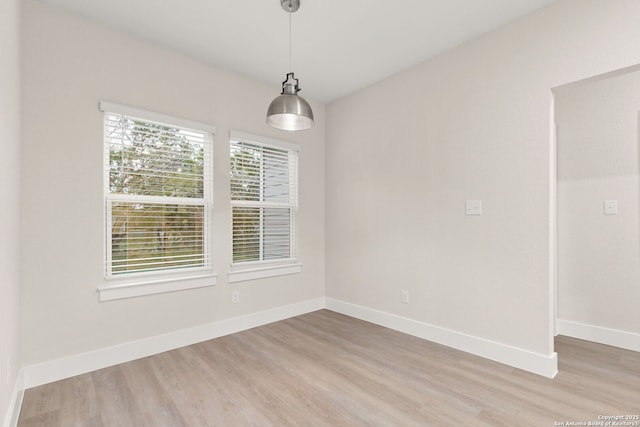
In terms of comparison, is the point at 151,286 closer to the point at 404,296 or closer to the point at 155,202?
the point at 155,202

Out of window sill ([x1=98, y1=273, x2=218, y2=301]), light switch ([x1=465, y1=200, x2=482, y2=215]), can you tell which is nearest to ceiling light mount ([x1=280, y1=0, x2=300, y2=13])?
light switch ([x1=465, y1=200, x2=482, y2=215])

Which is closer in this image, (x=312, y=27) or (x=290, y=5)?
(x=290, y=5)

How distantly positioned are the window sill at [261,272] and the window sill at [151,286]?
23 centimetres

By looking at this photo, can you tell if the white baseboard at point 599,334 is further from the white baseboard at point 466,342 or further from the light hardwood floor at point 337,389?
the white baseboard at point 466,342

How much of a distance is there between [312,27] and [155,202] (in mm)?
2060

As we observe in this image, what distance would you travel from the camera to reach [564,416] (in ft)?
6.20

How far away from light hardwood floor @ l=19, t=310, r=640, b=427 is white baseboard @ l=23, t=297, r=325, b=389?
0.26 ft

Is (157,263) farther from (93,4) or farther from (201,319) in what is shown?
(93,4)

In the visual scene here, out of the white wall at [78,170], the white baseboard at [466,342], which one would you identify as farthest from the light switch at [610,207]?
the white wall at [78,170]

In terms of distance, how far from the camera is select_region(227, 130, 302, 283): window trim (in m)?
3.42

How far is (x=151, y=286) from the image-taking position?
111 inches

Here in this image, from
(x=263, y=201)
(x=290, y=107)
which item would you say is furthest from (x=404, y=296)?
(x=290, y=107)

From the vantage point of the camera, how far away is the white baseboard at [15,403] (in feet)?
5.65

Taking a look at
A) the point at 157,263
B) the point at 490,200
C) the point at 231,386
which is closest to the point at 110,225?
the point at 157,263
